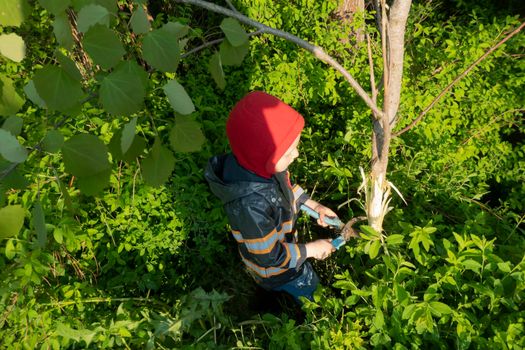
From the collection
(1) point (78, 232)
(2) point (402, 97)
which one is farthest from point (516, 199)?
(1) point (78, 232)

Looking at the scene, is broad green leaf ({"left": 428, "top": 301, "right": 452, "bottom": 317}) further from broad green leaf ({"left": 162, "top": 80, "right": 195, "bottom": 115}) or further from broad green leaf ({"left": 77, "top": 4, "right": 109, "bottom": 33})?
broad green leaf ({"left": 77, "top": 4, "right": 109, "bottom": 33})

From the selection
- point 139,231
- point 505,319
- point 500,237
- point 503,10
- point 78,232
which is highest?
point 503,10

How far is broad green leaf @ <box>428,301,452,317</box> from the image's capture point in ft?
4.45

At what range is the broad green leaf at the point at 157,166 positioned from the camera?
99 centimetres

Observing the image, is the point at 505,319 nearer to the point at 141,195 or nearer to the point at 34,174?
the point at 141,195

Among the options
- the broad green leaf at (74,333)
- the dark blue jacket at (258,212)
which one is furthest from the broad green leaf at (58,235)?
the dark blue jacket at (258,212)

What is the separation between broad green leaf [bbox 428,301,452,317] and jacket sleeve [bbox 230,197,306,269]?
81cm

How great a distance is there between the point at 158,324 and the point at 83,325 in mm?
414

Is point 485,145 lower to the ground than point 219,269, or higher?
higher

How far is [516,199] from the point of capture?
2719mm

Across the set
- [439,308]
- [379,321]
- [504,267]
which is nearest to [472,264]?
[504,267]

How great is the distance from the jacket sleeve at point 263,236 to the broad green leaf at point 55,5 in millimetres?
1274

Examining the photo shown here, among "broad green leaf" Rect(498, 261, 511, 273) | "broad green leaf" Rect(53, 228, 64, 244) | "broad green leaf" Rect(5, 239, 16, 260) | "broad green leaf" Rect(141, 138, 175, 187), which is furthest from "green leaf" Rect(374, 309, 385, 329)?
"broad green leaf" Rect(5, 239, 16, 260)

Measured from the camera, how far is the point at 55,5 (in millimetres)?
726
